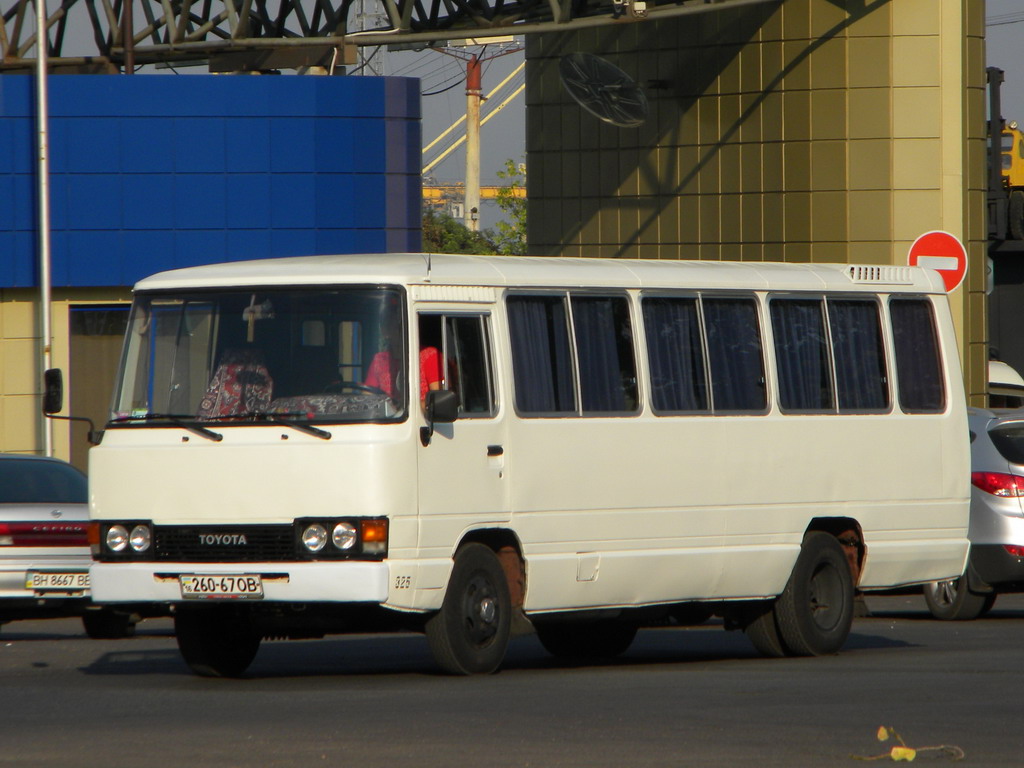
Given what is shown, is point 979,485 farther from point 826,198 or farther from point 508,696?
point 826,198

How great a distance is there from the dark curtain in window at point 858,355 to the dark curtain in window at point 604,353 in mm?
1836

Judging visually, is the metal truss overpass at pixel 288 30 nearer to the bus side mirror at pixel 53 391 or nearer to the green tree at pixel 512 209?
the bus side mirror at pixel 53 391

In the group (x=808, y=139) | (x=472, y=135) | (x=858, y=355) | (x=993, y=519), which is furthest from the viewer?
(x=472, y=135)

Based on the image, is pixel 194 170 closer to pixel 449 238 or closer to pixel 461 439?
pixel 461 439

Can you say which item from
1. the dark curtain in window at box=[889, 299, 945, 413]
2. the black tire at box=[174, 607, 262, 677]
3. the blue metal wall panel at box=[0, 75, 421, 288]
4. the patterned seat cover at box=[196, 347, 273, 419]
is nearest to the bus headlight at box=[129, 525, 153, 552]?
the black tire at box=[174, 607, 262, 677]

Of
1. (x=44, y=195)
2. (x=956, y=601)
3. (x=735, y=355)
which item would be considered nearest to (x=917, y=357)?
(x=735, y=355)

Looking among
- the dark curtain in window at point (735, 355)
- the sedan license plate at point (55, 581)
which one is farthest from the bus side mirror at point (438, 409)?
the sedan license plate at point (55, 581)

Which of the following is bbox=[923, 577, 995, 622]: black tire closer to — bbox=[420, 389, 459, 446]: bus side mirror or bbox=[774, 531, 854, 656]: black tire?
bbox=[774, 531, 854, 656]: black tire

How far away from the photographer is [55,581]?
14484 mm

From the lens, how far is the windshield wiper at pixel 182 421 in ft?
34.9

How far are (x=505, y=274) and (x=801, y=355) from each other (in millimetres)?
2537

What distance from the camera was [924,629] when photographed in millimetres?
15328

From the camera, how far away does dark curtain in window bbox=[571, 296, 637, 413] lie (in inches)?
460

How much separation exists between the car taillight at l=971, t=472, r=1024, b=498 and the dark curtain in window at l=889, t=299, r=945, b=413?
216 cm
